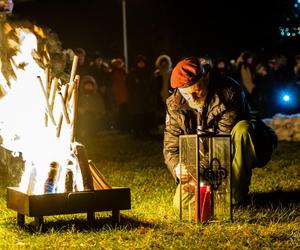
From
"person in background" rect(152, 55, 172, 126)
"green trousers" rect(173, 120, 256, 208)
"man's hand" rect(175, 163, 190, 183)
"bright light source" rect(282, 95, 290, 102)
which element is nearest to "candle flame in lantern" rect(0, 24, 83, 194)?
"man's hand" rect(175, 163, 190, 183)

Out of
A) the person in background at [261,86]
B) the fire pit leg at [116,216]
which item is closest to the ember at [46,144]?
the fire pit leg at [116,216]

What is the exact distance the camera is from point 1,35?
869cm

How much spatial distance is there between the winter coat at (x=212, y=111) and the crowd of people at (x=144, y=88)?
9.18m

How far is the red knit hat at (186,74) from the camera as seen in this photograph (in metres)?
6.69

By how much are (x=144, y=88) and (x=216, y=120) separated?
1060 centimetres

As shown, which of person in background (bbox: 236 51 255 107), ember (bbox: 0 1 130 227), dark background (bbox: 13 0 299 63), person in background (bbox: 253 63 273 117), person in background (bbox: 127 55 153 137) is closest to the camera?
ember (bbox: 0 1 130 227)

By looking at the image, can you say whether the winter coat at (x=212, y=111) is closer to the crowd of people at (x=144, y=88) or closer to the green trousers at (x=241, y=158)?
the green trousers at (x=241, y=158)

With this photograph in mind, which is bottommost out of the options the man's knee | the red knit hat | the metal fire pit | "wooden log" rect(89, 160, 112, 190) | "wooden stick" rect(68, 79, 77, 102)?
the metal fire pit

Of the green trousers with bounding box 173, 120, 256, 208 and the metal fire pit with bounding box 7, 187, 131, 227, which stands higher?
the green trousers with bounding box 173, 120, 256, 208

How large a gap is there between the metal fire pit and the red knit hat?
107 centimetres

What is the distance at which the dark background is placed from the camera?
29.2 meters

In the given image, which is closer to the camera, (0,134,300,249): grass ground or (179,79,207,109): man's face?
(0,134,300,249): grass ground

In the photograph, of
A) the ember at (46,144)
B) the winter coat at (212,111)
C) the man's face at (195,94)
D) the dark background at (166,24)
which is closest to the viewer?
the ember at (46,144)

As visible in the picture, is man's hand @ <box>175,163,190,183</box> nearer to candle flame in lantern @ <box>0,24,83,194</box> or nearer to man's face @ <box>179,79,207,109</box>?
man's face @ <box>179,79,207,109</box>
